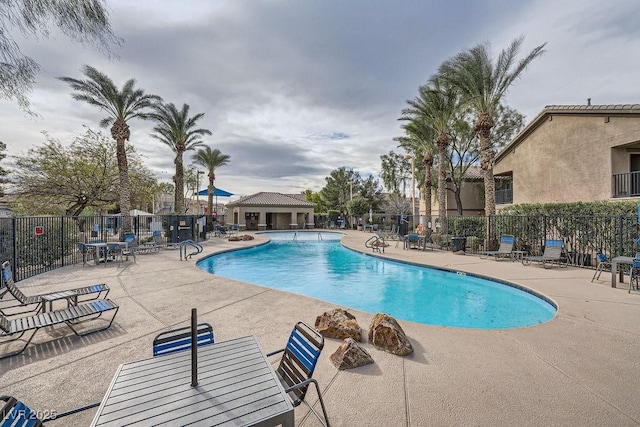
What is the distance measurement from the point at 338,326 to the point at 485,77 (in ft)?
44.8

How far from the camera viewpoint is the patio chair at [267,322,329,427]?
2281 mm

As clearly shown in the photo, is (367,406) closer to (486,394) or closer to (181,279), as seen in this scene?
(486,394)

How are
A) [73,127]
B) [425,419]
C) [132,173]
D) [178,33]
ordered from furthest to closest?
[132,173]
[73,127]
[178,33]
[425,419]

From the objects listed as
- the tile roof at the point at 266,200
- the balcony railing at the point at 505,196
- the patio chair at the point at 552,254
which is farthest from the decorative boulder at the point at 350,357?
the tile roof at the point at 266,200

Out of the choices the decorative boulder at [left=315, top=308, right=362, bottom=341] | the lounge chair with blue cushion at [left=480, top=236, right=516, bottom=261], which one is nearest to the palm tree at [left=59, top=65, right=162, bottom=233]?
the decorative boulder at [left=315, top=308, right=362, bottom=341]

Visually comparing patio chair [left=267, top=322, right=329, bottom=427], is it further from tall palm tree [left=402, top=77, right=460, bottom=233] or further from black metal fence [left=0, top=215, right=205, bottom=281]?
tall palm tree [left=402, top=77, right=460, bottom=233]

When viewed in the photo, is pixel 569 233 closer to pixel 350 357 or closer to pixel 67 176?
pixel 350 357

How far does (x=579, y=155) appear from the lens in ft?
43.1

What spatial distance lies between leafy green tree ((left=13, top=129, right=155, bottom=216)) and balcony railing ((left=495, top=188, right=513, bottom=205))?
89.8 feet

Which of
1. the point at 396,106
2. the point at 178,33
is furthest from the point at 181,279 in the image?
the point at 396,106

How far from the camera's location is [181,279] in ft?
26.0

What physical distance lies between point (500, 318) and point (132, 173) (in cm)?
2499

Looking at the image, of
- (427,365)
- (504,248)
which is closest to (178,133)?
(504,248)

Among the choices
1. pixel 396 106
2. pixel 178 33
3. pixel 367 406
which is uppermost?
pixel 396 106
